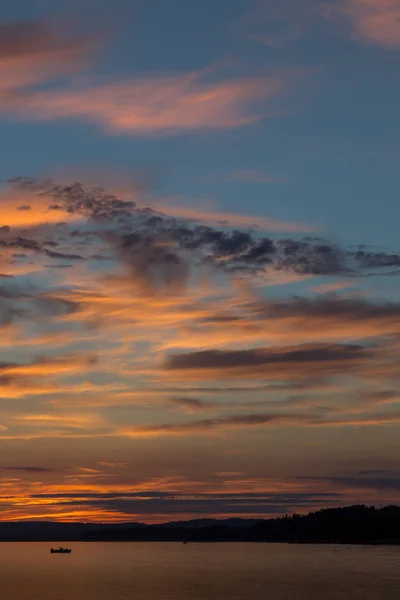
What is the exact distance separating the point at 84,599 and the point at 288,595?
3922cm

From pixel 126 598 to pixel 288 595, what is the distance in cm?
3108

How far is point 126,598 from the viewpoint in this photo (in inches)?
7067

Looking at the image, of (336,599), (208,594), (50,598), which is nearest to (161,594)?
(208,594)

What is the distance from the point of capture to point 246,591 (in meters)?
194

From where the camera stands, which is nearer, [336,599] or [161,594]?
[336,599]

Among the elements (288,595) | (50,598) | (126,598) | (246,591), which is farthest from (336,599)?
(50,598)

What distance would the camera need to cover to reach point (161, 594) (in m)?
189

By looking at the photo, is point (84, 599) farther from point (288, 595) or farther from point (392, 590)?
point (392, 590)

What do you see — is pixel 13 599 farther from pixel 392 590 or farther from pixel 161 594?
pixel 392 590

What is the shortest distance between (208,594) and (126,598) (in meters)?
17.2

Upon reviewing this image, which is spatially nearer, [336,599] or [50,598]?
[336,599]

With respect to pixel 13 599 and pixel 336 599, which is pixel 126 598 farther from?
pixel 336 599

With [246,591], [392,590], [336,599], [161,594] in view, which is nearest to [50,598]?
[161,594]

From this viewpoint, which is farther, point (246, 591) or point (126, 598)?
point (246, 591)
